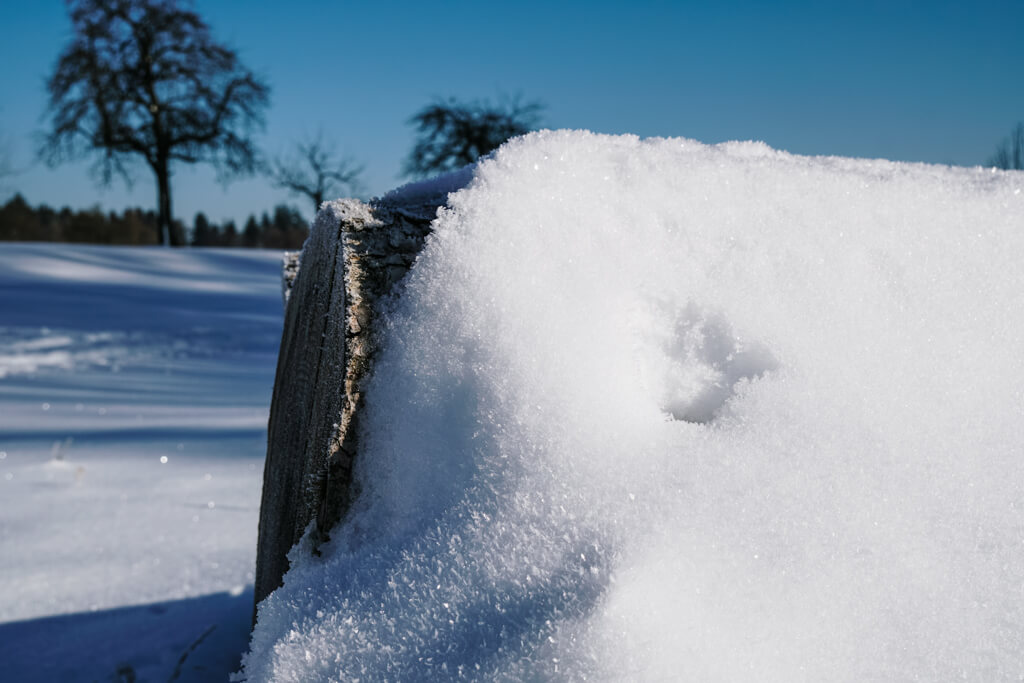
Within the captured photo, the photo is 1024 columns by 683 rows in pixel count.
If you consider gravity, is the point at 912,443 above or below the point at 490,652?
above

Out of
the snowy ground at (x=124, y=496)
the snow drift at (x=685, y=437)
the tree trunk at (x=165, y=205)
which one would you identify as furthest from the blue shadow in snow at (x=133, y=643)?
the tree trunk at (x=165, y=205)

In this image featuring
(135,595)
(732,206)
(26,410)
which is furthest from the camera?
(26,410)

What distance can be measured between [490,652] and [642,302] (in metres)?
0.40

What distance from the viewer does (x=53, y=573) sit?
5.66 feet

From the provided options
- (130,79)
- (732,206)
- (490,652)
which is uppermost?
(130,79)

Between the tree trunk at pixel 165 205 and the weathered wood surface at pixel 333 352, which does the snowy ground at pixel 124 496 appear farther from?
the tree trunk at pixel 165 205

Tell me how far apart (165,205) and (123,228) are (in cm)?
3168

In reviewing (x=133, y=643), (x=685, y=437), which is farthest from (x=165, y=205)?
(x=685, y=437)

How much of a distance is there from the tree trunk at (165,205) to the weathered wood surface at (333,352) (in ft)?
51.8

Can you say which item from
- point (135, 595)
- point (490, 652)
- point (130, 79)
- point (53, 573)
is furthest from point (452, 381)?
point (130, 79)

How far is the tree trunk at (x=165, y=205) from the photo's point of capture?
49.0 feet

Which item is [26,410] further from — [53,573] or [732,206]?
[732,206]

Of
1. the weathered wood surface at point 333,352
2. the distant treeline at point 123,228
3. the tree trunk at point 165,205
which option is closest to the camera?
the weathered wood surface at point 333,352

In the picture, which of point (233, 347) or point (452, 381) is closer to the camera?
point (452, 381)
